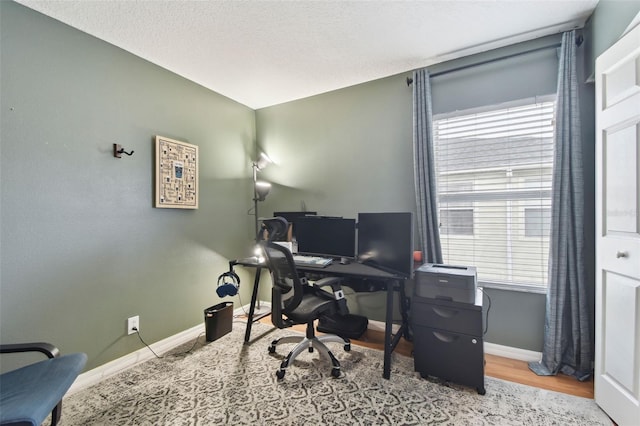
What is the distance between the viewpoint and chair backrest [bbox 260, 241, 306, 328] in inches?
72.7

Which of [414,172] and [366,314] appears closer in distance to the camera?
[414,172]

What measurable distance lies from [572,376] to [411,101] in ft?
8.18

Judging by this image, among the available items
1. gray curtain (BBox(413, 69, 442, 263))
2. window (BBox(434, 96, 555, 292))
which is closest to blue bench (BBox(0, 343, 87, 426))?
gray curtain (BBox(413, 69, 442, 263))

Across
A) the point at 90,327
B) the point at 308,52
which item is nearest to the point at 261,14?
the point at 308,52

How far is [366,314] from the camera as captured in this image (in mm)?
2768

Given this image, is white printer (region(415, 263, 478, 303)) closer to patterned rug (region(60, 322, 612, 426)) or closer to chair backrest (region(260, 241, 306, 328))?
patterned rug (region(60, 322, 612, 426))

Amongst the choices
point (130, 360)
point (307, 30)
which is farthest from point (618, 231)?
point (130, 360)

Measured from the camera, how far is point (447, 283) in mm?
1845

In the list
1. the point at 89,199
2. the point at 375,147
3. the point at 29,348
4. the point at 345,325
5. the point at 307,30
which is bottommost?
the point at 345,325

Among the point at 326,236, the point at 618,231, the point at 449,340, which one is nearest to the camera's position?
the point at 618,231

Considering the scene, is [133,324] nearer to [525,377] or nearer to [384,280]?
[384,280]

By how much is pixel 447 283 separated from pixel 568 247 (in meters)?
0.92

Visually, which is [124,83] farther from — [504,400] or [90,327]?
[504,400]

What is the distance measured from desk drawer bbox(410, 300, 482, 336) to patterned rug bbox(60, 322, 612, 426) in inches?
15.4
